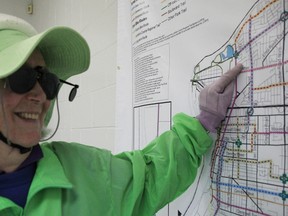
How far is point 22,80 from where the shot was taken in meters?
0.64

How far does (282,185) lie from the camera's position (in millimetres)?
589

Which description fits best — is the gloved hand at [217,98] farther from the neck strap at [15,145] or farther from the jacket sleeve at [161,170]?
the neck strap at [15,145]

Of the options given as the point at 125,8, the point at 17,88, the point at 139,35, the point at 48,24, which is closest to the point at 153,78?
the point at 139,35

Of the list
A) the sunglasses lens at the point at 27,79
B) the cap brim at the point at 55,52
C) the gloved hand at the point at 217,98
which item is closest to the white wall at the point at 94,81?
the cap brim at the point at 55,52

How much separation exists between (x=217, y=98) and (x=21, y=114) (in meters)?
0.44

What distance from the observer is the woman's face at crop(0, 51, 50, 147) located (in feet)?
2.23

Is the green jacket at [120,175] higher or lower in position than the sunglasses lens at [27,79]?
lower

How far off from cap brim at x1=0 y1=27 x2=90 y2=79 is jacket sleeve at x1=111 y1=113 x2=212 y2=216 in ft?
0.93

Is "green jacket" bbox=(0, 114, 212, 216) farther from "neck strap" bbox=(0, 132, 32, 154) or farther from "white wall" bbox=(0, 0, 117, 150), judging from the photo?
"white wall" bbox=(0, 0, 117, 150)

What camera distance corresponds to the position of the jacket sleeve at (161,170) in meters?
0.75

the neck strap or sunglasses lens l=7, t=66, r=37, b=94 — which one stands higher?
sunglasses lens l=7, t=66, r=37, b=94

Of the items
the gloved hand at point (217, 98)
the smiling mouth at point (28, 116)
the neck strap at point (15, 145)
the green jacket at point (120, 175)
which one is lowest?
the green jacket at point (120, 175)

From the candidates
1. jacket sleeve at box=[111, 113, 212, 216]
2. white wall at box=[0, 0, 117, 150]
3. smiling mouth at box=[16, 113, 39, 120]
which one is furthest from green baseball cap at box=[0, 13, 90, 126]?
white wall at box=[0, 0, 117, 150]

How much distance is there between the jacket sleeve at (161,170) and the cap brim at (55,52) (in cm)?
28
